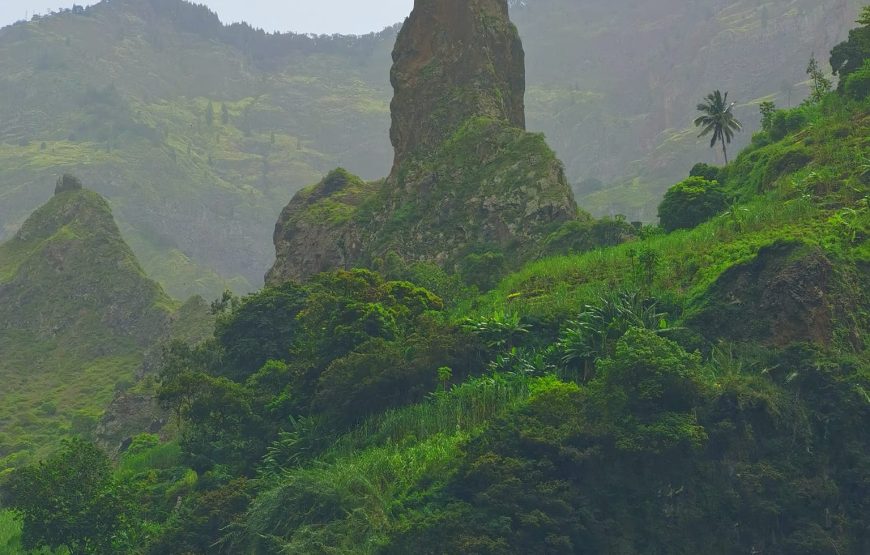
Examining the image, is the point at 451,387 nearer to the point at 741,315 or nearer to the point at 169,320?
the point at 741,315

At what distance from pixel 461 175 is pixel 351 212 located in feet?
47.5

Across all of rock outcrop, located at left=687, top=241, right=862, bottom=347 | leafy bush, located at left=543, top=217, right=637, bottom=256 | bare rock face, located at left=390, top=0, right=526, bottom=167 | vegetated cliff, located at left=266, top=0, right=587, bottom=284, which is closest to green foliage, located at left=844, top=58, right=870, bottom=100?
leafy bush, located at left=543, top=217, right=637, bottom=256

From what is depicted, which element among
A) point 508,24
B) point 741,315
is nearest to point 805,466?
point 741,315

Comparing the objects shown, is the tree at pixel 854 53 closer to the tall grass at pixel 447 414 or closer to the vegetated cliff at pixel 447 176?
the vegetated cliff at pixel 447 176

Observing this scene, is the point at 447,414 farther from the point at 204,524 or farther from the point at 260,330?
the point at 260,330

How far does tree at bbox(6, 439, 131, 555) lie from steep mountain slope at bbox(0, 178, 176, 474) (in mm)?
99518

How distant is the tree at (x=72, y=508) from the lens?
180 ft

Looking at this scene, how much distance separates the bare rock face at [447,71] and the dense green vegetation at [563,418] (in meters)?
39.0

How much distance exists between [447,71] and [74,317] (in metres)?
76.0

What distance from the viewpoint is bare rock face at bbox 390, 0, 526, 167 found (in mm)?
115812

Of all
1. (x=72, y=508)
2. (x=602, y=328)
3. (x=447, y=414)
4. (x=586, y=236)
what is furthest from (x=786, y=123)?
(x=72, y=508)

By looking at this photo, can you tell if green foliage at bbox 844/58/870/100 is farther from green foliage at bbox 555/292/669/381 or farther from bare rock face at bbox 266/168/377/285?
bare rock face at bbox 266/168/377/285

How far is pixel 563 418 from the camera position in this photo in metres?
53.2

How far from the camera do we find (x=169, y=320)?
157625mm
